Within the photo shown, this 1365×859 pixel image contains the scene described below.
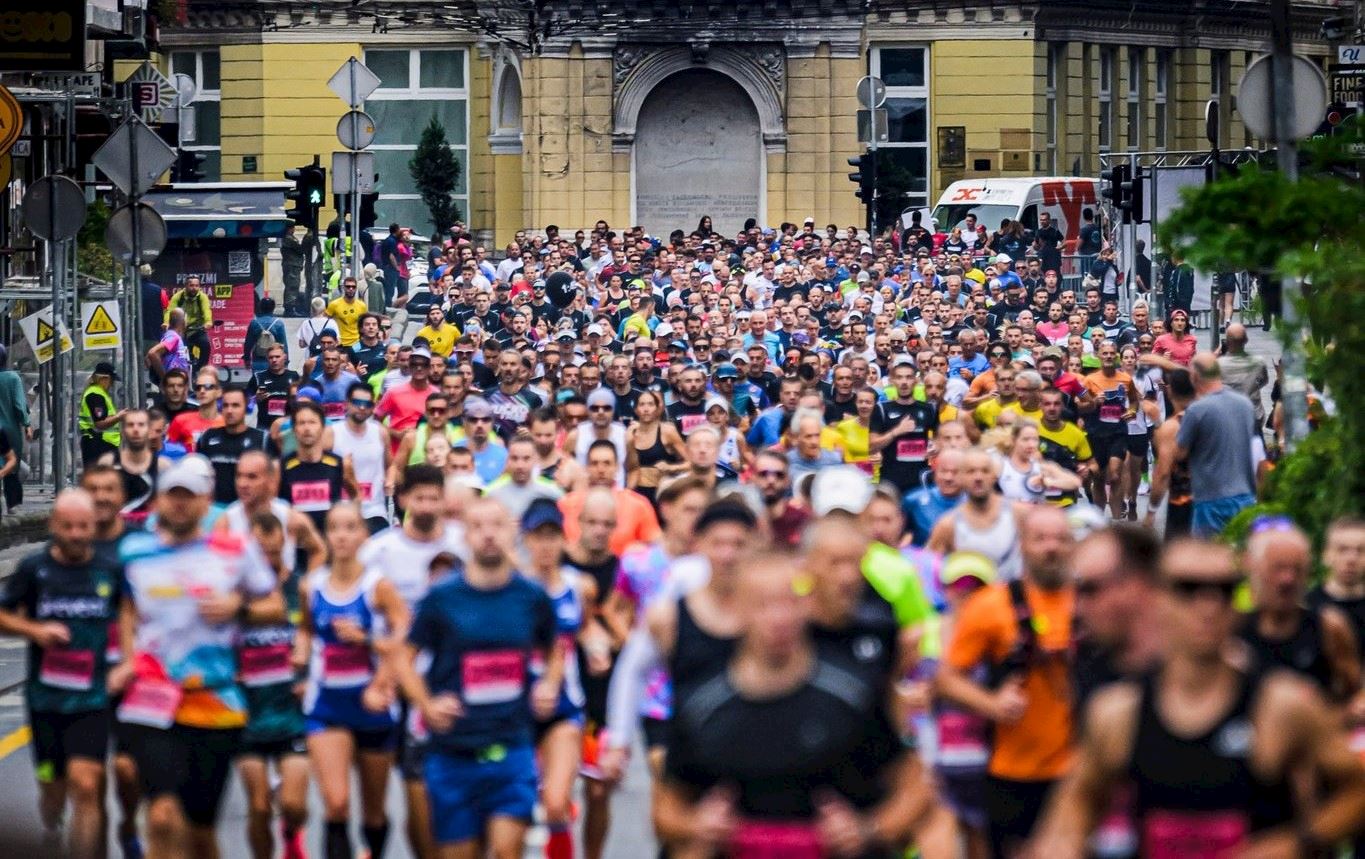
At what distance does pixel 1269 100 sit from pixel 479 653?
7.20 meters

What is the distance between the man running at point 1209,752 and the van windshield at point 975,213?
46.0 m

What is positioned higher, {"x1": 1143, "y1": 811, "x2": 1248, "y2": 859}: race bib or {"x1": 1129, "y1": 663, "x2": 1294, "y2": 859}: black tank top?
{"x1": 1129, "y1": 663, "x2": 1294, "y2": 859}: black tank top

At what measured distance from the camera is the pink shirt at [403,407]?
20266mm

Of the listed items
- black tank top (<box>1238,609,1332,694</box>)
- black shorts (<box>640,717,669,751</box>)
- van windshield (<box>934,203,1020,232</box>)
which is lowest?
black shorts (<box>640,717,669,751</box>)

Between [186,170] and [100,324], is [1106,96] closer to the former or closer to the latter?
[186,170]

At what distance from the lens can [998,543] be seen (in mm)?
11727

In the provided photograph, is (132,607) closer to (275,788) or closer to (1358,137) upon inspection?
(275,788)

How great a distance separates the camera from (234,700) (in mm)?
10086

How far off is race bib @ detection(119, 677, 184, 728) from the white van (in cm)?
4295

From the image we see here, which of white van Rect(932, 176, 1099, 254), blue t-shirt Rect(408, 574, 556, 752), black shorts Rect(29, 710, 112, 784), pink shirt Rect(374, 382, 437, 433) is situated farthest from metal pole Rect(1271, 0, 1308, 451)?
white van Rect(932, 176, 1099, 254)

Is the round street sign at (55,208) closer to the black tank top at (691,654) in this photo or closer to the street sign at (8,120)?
the street sign at (8,120)

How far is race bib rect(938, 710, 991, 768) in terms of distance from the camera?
9289 millimetres

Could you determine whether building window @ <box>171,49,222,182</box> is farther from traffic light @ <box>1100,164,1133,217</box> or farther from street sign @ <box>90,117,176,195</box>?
street sign @ <box>90,117,176,195</box>

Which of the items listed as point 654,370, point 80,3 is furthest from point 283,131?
point 654,370
